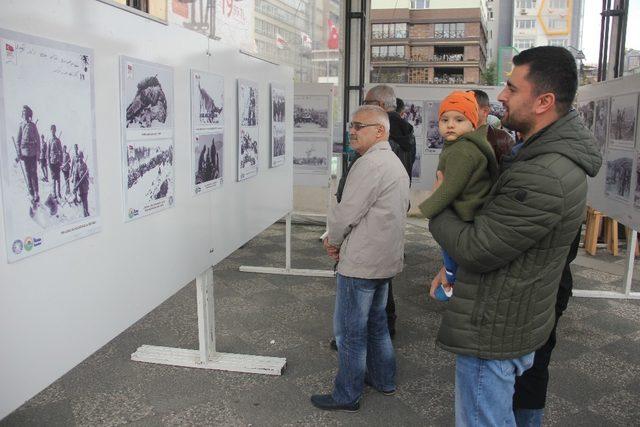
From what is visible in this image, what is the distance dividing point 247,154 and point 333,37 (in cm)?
520

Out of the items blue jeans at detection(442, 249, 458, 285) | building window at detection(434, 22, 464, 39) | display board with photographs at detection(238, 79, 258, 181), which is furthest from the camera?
building window at detection(434, 22, 464, 39)

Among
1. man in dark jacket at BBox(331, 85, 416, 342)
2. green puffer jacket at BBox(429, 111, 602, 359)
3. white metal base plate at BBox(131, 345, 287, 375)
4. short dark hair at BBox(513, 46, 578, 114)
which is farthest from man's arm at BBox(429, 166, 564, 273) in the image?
man in dark jacket at BBox(331, 85, 416, 342)

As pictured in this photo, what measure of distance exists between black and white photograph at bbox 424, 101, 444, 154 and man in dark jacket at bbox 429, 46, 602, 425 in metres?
4.76

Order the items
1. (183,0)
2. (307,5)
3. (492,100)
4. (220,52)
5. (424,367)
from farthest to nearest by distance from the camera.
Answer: (307,5) → (492,100) → (183,0) → (424,367) → (220,52)

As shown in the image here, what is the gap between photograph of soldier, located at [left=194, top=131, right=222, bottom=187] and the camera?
8.58ft

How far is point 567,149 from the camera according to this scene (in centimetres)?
149

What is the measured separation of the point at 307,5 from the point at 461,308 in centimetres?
724

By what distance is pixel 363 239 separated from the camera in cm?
266

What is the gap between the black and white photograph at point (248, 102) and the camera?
315cm

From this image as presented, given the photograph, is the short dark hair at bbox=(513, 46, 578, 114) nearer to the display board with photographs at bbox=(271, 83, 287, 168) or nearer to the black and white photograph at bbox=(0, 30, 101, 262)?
the black and white photograph at bbox=(0, 30, 101, 262)

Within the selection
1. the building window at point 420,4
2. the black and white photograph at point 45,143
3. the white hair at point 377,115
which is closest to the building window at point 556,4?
the building window at point 420,4

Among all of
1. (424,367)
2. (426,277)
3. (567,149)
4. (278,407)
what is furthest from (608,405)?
(426,277)

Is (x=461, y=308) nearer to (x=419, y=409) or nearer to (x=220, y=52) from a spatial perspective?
(x=419, y=409)

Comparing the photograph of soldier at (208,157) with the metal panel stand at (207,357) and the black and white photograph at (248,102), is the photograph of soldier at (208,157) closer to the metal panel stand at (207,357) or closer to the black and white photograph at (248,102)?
the black and white photograph at (248,102)
